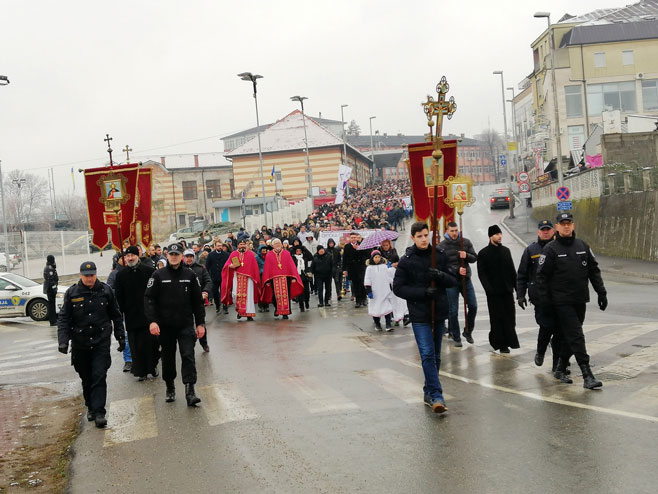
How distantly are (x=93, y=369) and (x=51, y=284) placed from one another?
12615mm

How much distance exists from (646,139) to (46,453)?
127ft

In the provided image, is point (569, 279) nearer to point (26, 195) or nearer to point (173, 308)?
point (173, 308)

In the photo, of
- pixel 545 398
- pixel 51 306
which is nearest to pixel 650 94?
pixel 51 306

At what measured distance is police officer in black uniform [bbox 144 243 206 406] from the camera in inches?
360

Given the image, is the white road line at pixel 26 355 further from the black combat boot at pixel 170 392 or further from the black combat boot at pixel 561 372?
the black combat boot at pixel 561 372

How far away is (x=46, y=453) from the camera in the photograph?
25.1ft

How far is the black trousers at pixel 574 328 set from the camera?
8.63 m

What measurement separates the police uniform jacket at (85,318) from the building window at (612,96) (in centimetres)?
6088

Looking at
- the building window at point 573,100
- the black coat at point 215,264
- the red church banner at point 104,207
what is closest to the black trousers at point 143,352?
the red church banner at point 104,207

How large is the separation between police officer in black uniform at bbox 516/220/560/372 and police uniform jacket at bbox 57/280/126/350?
481cm

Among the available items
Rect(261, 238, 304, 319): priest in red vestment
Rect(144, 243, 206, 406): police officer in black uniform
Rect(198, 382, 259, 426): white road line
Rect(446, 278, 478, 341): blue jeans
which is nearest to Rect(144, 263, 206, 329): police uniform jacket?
Rect(144, 243, 206, 406): police officer in black uniform

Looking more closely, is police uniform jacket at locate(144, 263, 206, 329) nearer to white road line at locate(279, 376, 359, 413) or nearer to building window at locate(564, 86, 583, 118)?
white road line at locate(279, 376, 359, 413)

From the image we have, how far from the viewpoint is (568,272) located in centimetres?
877

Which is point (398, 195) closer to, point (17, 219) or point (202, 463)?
point (17, 219)
